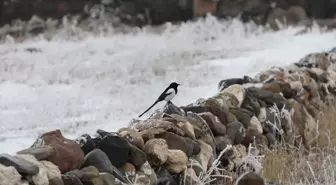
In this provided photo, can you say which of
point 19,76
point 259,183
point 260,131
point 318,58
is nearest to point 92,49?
point 19,76

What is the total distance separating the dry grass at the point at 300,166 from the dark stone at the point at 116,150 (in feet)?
3.10

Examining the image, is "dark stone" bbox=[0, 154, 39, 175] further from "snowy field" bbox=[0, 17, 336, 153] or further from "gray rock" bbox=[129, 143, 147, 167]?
"snowy field" bbox=[0, 17, 336, 153]

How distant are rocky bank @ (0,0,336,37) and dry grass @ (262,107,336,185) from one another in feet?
26.8

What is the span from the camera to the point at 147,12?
1477 cm

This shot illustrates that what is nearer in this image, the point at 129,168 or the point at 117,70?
the point at 129,168

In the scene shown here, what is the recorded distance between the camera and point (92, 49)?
1005 centimetres

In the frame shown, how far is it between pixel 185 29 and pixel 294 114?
7849mm

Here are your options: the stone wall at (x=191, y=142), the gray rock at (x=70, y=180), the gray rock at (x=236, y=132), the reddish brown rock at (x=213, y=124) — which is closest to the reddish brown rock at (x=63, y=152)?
the stone wall at (x=191, y=142)

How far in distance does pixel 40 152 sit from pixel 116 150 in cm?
39

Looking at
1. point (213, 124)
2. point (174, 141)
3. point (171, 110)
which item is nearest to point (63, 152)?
point (174, 141)

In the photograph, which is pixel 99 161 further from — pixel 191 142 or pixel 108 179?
pixel 191 142

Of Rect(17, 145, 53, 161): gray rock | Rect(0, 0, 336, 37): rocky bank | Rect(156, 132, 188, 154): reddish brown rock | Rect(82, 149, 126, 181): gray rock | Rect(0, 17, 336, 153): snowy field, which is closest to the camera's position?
Rect(17, 145, 53, 161): gray rock

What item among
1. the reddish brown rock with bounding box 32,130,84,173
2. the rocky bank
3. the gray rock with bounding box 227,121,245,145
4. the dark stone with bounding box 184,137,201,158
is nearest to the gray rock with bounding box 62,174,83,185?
the reddish brown rock with bounding box 32,130,84,173

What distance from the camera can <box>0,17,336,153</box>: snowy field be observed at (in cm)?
496
